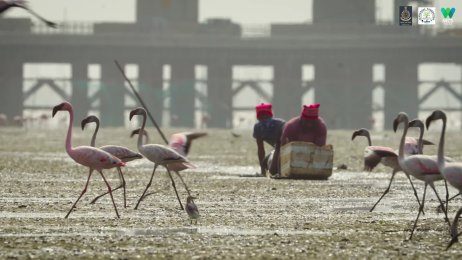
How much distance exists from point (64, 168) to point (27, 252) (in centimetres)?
2024

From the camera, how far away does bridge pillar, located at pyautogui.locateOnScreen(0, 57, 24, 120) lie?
6156 inches

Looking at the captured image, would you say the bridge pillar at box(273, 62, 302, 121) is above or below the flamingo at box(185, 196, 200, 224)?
below

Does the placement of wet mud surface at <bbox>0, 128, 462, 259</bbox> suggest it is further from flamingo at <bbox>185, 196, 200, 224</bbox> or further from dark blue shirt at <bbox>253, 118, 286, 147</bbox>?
dark blue shirt at <bbox>253, 118, 286, 147</bbox>

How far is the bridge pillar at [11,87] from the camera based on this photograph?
15638cm

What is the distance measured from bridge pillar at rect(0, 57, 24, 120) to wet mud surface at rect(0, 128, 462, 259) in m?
128

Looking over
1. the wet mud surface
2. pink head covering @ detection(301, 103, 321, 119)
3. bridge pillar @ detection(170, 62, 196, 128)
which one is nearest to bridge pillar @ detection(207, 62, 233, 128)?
bridge pillar @ detection(170, 62, 196, 128)

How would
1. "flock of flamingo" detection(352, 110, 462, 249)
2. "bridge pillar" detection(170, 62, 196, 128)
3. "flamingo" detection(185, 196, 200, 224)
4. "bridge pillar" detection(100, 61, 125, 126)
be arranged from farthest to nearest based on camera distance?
1. "bridge pillar" detection(170, 62, 196, 128)
2. "bridge pillar" detection(100, 61, 125, 126)
3. "flamingo" detection(185, 196, 200, 224)
4. "flock of flamingo" detection(352, 110, 462, 249)

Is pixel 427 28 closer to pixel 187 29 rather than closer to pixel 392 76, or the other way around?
pixel 392 76

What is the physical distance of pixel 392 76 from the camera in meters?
158

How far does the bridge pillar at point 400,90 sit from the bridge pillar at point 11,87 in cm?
4255

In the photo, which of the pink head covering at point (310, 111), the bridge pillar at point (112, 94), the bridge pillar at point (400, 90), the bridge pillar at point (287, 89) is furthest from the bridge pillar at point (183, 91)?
the pink head covering at point (310, 111)

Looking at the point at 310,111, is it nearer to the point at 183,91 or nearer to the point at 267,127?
the point at 267,127

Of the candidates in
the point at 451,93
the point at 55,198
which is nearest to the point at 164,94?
the point at 451,93

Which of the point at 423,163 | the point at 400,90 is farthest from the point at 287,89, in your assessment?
the point at 423,163
